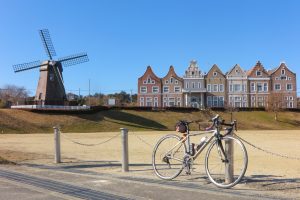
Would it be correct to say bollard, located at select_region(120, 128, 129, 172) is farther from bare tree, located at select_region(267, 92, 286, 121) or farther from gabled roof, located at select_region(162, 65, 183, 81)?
gabled roof, located at select_region(162, 65, 183, 81)

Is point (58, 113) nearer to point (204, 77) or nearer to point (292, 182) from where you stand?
point (204, 77)

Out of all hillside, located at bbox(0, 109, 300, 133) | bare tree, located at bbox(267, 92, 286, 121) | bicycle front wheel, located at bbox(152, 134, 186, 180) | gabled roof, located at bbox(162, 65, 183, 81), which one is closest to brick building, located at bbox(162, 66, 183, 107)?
Result: gabled roof, located at bbox(162, 65, 183, 81)

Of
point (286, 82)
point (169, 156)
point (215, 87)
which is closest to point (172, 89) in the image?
point (215, 87)

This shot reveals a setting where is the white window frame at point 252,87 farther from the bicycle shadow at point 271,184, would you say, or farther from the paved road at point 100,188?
the bicycle shadow at point 271,184

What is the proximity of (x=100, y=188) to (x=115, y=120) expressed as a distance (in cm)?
5726

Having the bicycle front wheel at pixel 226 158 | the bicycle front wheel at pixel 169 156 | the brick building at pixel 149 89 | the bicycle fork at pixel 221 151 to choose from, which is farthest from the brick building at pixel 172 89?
the bicycle fork at pixel 221 151

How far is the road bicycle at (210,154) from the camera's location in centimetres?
838

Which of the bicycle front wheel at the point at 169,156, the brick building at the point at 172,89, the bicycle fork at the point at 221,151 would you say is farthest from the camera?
the brick building at the point at 172,89

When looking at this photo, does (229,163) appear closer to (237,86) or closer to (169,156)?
(169,156)

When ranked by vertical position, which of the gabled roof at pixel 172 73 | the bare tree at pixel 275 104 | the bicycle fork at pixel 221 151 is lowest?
the bicycle fork at pixel 221 151

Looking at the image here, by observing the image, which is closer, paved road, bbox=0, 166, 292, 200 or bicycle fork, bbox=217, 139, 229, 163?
paved road, bbox=0, 166, 292, 200

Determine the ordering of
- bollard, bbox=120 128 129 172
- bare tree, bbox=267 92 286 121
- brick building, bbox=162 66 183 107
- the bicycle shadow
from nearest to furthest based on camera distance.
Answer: the bicycle shadow → bollard, bbox=120 128 129 172 → bare tree, bbox=267 92 286 121 → brick building, bbox=162 66 183 107

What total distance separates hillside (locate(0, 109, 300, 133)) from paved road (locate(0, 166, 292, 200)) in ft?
139

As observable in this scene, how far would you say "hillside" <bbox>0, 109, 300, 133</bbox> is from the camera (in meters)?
54.8
